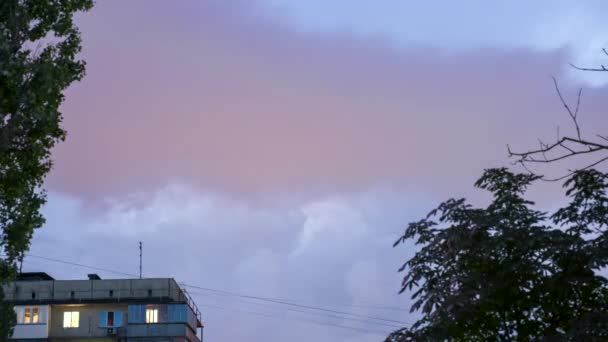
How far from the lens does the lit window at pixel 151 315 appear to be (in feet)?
238

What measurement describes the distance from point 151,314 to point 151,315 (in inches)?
3.5

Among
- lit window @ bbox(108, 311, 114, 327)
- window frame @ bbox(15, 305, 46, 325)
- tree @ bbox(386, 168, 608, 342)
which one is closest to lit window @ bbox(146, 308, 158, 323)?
lit window @ bbox(108, 311, 114, 327)

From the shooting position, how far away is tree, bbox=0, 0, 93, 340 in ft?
61.6

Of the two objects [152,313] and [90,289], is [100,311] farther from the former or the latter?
[152,313]

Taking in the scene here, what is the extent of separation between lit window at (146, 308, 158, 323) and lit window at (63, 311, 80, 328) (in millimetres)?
6372

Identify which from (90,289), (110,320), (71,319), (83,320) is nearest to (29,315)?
(71,319)

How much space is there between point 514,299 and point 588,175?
2.29m

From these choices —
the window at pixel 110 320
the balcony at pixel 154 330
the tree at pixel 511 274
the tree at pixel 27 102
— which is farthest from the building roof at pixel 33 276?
the tree at pixel 511 274

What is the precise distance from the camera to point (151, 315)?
240 feet

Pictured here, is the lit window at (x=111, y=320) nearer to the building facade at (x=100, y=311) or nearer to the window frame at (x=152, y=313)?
the building facade at (x=100, y=311)

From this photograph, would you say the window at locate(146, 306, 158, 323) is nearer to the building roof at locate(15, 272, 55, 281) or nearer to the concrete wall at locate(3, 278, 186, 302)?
the concrete wall at locate(3, 278, 186, 302)

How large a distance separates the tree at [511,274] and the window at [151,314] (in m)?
62.0

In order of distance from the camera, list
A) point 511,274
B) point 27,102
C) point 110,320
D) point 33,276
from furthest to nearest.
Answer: point 33,276 → point 110,320 → point 27,102 → point 511,274

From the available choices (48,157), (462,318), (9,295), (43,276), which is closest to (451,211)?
(462,318)
